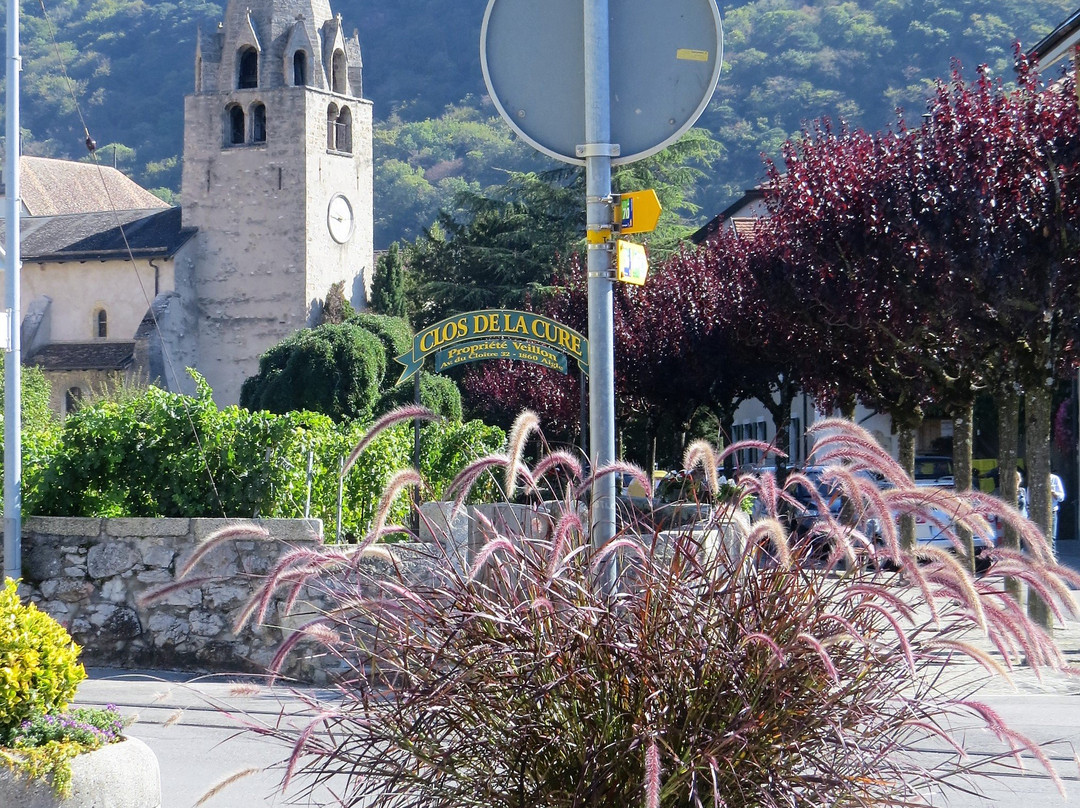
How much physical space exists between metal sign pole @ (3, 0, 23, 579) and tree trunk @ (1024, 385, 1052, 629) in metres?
9.41

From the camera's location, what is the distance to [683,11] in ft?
13.9

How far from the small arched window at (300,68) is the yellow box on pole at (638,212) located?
201 ft

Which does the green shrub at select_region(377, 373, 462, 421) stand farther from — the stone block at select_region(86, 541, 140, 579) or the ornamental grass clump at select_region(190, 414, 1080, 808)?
the ornamental grass clump at select_region(190, 414, 1080, 808)

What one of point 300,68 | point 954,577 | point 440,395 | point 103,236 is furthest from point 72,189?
point 954,577

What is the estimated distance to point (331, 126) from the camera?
210 feet

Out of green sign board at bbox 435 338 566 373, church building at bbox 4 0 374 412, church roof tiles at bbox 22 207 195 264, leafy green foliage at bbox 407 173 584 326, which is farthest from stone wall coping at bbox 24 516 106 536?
church roof tiles at bbox 22 207 195 264

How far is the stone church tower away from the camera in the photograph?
60875 mm

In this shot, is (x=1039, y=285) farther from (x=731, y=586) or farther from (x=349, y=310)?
(x=349, y=310)

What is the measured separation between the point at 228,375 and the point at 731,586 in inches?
2363

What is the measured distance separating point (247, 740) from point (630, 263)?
174 inches

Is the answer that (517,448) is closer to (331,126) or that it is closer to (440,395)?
(440,395)

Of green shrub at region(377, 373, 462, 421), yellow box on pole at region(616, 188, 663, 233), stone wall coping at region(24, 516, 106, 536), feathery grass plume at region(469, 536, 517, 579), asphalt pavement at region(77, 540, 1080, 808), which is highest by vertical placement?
green shrub at region(377, 373, 462, 421)

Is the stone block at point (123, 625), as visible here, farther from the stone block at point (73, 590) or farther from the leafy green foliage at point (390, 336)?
the leafy green foliage at point (390, 336)

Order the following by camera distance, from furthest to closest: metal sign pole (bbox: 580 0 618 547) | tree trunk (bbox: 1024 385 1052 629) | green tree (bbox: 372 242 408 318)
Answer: green tree (bbox: 372 242 408 318)
tree trunk (bbox: 1024 385 1052 629)
metal sign pole (bbox: 580 0 618 547)
